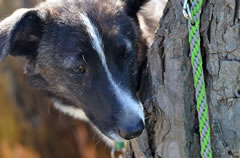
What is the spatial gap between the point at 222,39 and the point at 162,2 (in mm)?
1500

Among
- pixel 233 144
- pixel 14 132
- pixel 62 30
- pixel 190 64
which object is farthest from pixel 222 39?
pixel 14 132

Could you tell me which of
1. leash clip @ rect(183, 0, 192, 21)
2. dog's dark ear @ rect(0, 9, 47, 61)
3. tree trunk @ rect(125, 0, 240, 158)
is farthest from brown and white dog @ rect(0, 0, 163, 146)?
leash clip @ rect(183, 0, 192, 21)

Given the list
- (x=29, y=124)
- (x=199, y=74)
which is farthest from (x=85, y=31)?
(x=29, y=124)

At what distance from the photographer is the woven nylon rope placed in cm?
224

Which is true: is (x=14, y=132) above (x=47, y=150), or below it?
above

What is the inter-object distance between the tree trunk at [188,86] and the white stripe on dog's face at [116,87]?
100mm

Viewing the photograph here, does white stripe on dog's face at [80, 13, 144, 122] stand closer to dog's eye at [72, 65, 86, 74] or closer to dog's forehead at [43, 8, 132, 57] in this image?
dog's forehead at [43, 8, 132, 57]

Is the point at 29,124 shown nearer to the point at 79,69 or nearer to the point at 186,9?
the point at 79,69

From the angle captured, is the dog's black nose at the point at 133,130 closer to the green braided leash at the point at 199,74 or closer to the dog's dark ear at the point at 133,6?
the green braided leash at the point at 199,74

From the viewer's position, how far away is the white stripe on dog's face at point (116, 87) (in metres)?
2.75

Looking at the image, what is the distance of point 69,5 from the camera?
10.6ft

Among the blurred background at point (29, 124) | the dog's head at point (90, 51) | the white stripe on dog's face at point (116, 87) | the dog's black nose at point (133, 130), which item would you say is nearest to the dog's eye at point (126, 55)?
the dog's head at point (90, 51)

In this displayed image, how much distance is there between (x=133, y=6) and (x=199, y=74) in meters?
1.35

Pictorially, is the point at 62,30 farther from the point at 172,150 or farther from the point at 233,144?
the point at 233,144
